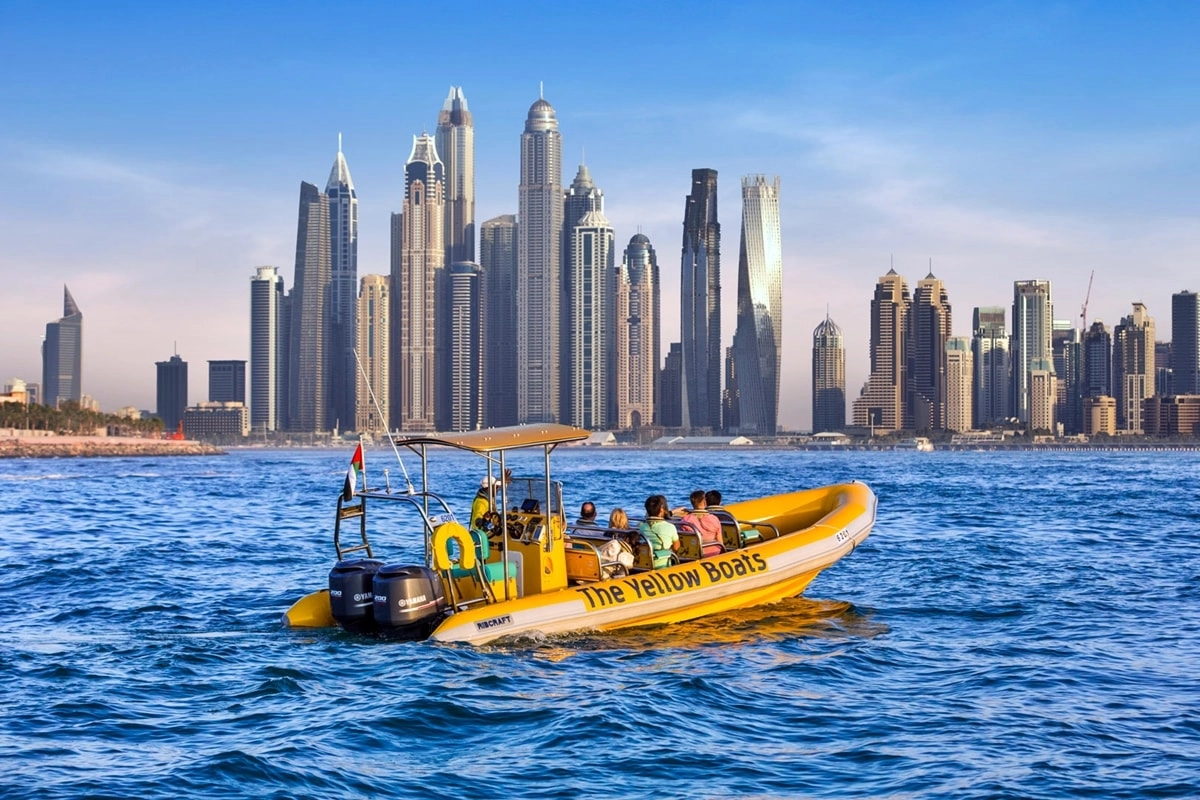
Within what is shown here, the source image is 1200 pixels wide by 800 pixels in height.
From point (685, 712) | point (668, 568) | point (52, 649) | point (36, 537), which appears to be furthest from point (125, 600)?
point (36, 537)

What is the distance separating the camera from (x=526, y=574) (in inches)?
562

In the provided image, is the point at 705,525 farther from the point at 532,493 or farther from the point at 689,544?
the point at 532,493

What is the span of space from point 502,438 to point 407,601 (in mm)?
2190

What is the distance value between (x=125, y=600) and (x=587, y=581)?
774 centimetres

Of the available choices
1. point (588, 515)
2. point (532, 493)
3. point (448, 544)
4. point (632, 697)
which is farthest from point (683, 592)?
point (632, 697)

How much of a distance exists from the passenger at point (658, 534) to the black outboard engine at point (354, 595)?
141 inches

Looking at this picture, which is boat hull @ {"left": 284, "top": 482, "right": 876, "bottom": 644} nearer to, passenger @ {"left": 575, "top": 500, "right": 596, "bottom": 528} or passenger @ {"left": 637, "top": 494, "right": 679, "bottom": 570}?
passenger @ {"left": 637, "top": 494, "right": 679, "bottom": 570}

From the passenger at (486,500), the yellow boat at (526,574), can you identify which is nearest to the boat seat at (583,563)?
the yellow boat at (526,574)

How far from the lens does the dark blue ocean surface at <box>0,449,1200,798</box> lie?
29.8 feet

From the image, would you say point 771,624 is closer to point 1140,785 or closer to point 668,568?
point 668,568

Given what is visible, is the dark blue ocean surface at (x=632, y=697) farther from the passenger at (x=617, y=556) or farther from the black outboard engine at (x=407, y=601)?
the passenger at (x=617, y=556)

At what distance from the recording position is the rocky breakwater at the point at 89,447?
139 metres

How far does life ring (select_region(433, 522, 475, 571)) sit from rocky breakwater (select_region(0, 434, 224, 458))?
136 m

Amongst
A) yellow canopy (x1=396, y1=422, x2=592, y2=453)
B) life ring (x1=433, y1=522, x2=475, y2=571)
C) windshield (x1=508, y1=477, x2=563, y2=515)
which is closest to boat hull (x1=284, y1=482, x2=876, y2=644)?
life ring (x1=433, y1=522, x2=475, y2=571)
